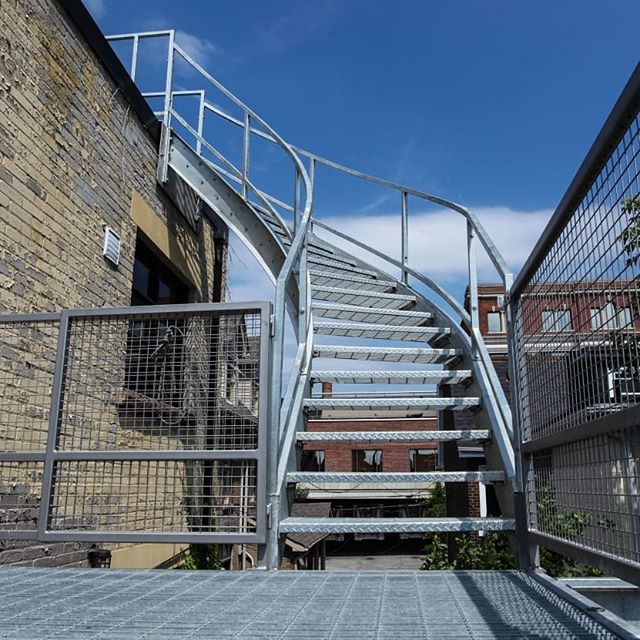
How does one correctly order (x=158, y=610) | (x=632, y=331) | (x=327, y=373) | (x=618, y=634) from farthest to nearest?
(x=327, y=373)
(x=158, y=610)
(x=632, y=331)
(x=618, y=634)

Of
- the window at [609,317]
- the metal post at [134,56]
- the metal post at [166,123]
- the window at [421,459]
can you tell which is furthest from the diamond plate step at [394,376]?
the window at [421,459]

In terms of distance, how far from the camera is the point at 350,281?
6559 millimetres

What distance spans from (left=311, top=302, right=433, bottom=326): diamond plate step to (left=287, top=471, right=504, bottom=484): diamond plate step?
2115 mm

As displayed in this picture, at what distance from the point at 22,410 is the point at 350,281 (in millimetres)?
3330

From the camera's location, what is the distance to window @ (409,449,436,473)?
2802 cm

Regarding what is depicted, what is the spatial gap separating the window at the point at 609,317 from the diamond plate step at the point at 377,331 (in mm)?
3153

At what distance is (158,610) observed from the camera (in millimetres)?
2195

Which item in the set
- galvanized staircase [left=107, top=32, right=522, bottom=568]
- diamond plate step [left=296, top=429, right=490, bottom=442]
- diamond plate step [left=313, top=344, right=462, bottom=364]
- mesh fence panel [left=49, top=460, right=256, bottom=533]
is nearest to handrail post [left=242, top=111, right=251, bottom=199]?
galvanized staircase [left=107, top=32, right=522, bottom=568]

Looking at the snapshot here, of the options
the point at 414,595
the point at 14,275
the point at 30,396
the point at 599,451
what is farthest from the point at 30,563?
the point at 599,451

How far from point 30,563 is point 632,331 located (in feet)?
12.1

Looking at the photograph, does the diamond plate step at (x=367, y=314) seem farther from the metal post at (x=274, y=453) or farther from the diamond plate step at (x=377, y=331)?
the metal post at (x=274, y=453)

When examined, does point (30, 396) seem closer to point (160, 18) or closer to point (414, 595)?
point (414, 595)

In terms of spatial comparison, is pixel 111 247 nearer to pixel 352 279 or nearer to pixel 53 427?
pixel 352 279

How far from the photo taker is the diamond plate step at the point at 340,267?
22.6ft
